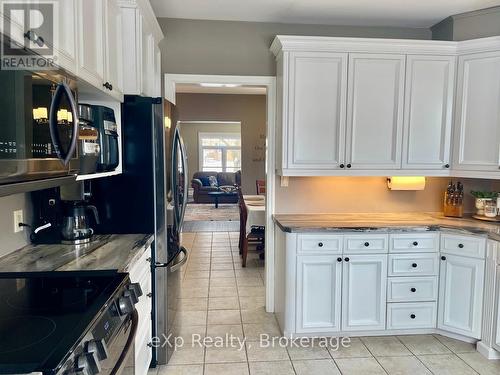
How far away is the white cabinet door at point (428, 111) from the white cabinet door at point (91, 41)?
2.30 m

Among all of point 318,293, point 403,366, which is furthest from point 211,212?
point 403,366

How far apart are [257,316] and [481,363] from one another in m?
1.71

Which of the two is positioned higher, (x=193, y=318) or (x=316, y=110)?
(x=316, y=110)

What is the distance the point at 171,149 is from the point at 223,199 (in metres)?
7.54

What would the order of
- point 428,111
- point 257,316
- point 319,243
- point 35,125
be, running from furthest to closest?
point 257,316 < point 428,111 < point 319,243 < point 35,125

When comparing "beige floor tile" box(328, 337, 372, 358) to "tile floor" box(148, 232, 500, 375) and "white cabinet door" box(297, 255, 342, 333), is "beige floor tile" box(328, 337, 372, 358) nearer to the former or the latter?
"tile floor" box(148, 232, 500, 375)

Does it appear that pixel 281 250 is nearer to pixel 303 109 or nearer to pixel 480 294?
pixel 303 109

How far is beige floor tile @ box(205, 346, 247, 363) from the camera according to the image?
2.51 metres

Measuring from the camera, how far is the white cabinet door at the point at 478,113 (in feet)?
9.04

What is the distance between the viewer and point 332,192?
327cm

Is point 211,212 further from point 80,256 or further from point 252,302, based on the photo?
point 80,256

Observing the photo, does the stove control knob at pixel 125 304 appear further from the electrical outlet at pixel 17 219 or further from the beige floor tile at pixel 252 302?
the beige floor tile at pixel 252 302

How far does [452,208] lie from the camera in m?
3.09

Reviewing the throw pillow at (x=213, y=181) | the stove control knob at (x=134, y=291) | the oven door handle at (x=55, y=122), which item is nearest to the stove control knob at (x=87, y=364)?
the stove control knob at (x=134, y=291)
